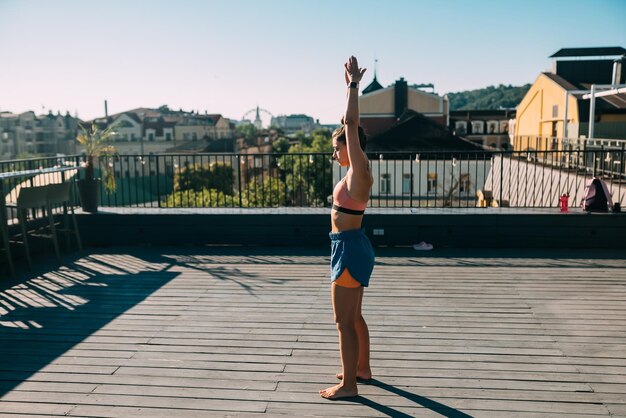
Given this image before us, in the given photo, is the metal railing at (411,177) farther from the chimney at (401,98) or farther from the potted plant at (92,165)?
the chimney at (401,98)

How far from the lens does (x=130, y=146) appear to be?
2783 inches

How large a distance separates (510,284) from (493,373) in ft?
7.67

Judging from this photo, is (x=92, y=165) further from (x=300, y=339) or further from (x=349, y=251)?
(x=349, y=251)

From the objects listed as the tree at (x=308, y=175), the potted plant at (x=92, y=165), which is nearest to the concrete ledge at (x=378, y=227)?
→ the potted plant at (x=92, y=165)

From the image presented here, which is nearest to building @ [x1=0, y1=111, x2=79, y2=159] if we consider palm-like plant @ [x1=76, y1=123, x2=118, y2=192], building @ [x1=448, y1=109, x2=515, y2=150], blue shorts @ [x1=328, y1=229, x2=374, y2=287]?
building @ [x1=448, y1=109, x2=515, y2=150]

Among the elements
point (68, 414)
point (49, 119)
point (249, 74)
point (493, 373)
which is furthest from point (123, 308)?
point (249, 74)

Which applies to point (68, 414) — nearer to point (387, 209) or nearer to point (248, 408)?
point (248, 408)

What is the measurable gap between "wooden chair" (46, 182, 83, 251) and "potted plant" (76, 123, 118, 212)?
321 millimetres

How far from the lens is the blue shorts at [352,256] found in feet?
9.85

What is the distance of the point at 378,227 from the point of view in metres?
7.39

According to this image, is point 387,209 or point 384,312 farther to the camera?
point 387,209

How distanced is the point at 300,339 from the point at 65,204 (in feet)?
15.5

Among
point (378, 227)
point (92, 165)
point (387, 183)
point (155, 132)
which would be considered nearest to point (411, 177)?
point (387, 183)

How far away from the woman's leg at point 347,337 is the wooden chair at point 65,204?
4.75m
